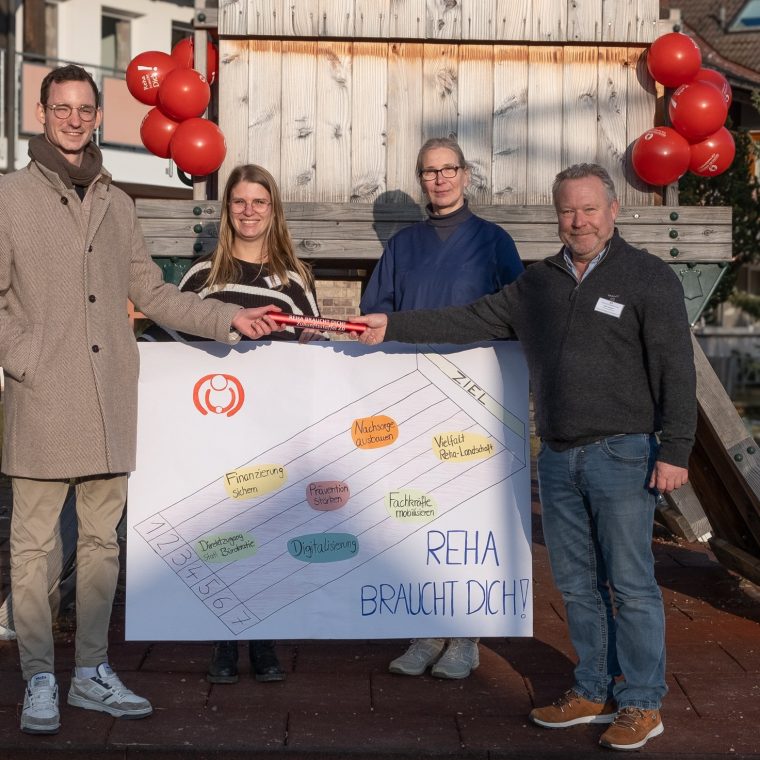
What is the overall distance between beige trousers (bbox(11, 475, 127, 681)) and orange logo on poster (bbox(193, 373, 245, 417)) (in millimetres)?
425

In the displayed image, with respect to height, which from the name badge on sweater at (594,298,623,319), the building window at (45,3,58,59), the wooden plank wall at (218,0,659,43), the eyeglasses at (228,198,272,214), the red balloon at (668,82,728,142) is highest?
the building window at (45,3,58,59)

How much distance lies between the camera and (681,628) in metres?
5.91

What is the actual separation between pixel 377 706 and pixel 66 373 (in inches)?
63.2

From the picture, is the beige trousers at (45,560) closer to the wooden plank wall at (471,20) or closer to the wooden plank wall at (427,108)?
the wooden plank wall at (427,108)

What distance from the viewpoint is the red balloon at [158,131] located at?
612 centimetres

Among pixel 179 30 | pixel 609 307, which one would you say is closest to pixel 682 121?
pixel 609 307

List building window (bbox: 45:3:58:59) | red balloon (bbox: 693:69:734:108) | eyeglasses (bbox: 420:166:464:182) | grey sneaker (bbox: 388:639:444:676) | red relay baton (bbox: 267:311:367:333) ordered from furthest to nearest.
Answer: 1. building window (bbox: 45:3:58:59)
2. red balloon (bbox: 693:69:734:108)
3. grey sneaker (bbox: 388:639:444:676)
4. eyeglasses (bbox: 420:166:464:182)
5. red relay baton (bbox: 267:311:367:333)

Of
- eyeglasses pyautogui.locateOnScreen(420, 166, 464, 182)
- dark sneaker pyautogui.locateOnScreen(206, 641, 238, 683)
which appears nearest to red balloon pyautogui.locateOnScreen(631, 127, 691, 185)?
eyeglasses pyautogui.locateOnScreen(420, 166, 464, 182)

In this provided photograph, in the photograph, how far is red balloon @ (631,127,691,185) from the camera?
607cm

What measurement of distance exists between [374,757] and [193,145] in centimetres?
302

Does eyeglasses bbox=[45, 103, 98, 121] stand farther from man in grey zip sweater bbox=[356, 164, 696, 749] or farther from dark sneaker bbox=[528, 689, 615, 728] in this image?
dark sneaker bbox=[528, 689, 615, 728]

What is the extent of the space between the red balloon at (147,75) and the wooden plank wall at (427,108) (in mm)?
297

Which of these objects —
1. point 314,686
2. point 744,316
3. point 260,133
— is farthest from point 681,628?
point 744,316

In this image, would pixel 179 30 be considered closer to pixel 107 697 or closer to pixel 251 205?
pixel 251 205
